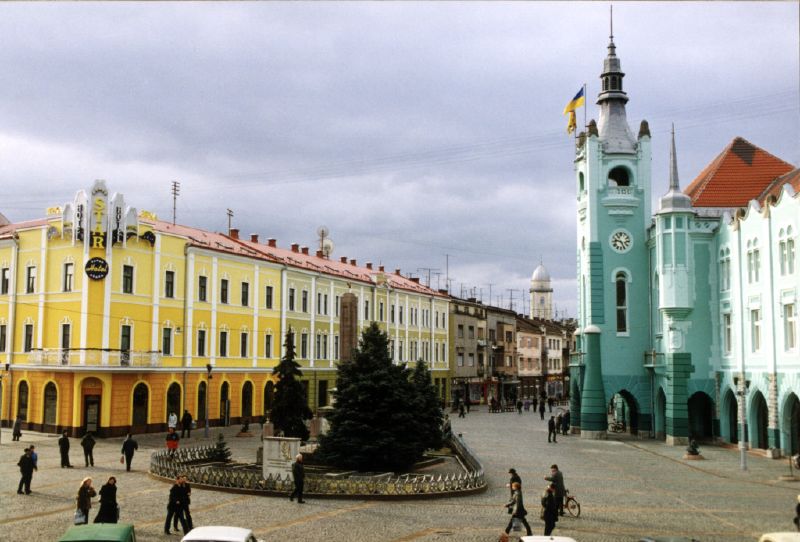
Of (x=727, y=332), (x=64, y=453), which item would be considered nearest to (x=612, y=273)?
(x=727, y=332)

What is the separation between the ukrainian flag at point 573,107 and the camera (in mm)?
54344

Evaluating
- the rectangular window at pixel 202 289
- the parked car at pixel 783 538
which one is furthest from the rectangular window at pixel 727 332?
the rectangular window at pixel 202 289

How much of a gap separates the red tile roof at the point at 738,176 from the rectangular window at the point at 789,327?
11.7 metres

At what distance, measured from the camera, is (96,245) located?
144 feet

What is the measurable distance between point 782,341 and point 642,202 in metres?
16.6

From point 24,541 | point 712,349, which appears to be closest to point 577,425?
point 712,349

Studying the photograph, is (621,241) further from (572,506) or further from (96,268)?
(96,268)

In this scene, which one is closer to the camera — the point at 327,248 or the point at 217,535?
the point at 217,535

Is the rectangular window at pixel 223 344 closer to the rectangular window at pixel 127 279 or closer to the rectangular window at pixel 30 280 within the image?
the rectangular window at pixel 127 279

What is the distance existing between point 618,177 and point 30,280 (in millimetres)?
A: 36796

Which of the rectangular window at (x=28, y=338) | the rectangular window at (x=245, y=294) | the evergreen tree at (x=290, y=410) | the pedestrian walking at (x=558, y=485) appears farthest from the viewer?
the rectangular window at (x=245, y=294)

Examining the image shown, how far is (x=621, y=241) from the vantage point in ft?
166

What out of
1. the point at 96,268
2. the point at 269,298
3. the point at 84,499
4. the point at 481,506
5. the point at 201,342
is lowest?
the point at 481,506

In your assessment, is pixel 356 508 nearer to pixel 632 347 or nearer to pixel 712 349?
pixel 712 349
